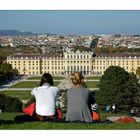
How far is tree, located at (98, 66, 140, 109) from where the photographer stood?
13.5 metres

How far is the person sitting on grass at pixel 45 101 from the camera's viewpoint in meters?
4.25

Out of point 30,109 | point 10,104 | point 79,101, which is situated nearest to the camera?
point 79,101

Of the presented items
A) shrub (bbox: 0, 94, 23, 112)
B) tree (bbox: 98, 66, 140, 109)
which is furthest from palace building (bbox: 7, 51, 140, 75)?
shrub (bbox: 0, 94, 23, 112)

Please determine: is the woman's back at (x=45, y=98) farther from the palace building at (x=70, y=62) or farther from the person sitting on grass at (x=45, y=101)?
the palace building at (x=70, y=62)

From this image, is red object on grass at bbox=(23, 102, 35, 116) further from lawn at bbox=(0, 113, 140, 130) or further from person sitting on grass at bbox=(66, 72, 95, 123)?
person sitting on grass at bbox=(66, 72, 95, 123)

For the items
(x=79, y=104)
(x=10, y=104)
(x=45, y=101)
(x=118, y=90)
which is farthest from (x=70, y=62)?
(x=79, y=104)

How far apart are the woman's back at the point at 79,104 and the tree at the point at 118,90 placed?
346 inches

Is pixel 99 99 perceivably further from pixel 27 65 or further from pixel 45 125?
pixel 27 65

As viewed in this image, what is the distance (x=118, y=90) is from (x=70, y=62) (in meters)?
26.0

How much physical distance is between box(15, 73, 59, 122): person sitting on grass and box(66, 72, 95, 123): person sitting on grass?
0.19 meters

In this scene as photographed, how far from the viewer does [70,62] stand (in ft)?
131

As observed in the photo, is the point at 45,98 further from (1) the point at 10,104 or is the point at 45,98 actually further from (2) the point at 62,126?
(1) the point at 10,104
